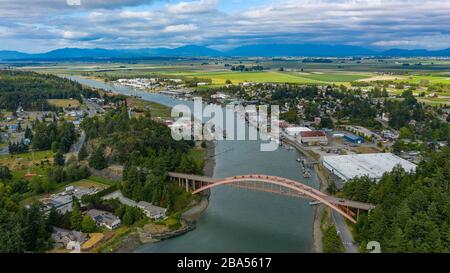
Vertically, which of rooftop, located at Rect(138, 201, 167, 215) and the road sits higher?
the road

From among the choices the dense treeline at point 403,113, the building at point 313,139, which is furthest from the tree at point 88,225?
the dense treeline at point 403,113

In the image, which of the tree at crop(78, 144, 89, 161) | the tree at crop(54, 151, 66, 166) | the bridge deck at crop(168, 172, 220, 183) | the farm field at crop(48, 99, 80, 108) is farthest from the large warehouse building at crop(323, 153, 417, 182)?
the farm field at crop(48, 99, 80, 108)

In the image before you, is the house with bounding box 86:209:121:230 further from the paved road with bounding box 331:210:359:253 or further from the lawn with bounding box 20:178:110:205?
the paved road with bounding box 331:210:359:253

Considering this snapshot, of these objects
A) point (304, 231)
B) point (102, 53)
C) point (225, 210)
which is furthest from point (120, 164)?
point (102, 53)

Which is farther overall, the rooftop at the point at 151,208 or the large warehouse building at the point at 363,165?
the large warehouse building at the point at 363,165

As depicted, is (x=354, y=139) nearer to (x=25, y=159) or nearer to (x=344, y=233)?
(x=344, y=233)

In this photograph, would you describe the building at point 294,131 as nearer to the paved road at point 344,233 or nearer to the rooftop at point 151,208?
the paved road at point 344,233
